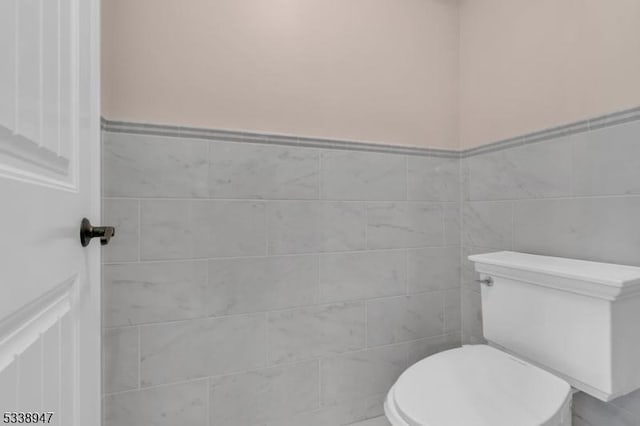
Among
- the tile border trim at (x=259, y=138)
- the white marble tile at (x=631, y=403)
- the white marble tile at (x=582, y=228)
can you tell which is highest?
the tile border trim at (x=259, y=138)

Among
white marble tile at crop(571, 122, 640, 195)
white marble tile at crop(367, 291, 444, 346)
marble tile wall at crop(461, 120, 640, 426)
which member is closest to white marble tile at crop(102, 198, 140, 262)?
white marble tile at crop(367, 291, 444, 346)

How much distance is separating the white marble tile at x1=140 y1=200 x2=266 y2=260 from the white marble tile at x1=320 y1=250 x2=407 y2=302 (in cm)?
31

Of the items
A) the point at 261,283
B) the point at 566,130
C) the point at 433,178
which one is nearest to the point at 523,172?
the point at 566,130

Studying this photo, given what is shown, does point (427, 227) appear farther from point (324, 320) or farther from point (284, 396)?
point (284, 396)

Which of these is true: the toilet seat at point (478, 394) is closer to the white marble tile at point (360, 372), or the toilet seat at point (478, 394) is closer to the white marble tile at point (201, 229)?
the white marble tile at point (360, 372)

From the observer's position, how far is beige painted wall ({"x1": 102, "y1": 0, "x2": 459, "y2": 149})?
1127 millimetres

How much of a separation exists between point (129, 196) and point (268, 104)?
0.62 metres

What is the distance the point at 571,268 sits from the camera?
0.99m

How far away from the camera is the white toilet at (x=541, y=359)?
86cm

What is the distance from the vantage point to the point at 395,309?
1.48 meters
